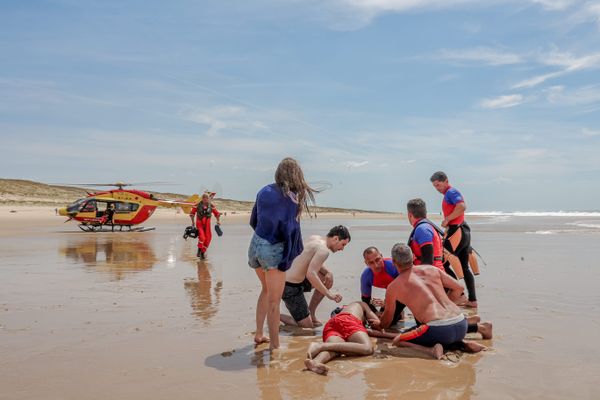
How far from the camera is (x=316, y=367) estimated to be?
451cm

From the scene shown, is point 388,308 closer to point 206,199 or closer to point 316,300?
point 316,300

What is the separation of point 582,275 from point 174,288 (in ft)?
25.5

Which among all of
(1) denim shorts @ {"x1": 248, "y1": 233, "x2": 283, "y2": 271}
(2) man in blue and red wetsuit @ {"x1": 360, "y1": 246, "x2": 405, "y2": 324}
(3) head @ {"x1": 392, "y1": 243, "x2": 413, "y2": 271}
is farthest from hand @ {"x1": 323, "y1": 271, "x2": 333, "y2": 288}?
(1) denim shorts @ {"x1": 248, "y1": 233, "x2": 283, "y2": 271}

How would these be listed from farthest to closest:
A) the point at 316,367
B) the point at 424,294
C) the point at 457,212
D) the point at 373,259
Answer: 1. the point at 457,212
2. the point at 373,259
3. the point at 424,294
4. the point at 316,367

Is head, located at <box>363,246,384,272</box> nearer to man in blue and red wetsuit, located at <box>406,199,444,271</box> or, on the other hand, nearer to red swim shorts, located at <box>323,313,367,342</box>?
man in blue and red wetsuit, located at <box>406,199,444,271</box>

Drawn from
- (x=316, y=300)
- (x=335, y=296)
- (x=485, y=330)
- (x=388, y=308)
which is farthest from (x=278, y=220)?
(x=485, y=330)

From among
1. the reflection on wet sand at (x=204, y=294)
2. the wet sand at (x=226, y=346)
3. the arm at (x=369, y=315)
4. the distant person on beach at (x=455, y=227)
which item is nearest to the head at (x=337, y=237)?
the arm at (x=369, y=315)

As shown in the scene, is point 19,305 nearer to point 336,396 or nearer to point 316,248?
point 316,248

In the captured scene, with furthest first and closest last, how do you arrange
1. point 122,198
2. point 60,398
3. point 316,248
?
point 122,198
point 316,248
point 60,398

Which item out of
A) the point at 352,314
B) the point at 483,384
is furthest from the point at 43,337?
the point at 483,384

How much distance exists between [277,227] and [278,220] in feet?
0.23

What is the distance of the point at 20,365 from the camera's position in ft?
15.3

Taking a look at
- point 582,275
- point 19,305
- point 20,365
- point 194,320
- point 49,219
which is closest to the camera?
point 20,365

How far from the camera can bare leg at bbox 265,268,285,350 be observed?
5.24m
